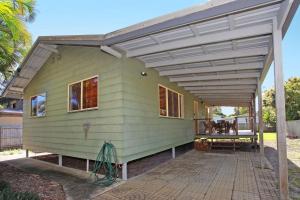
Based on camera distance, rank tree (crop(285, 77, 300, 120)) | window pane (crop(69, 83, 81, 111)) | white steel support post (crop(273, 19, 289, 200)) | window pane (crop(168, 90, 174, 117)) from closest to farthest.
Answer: white steel support post (crop(273, 19, 289, 200)), window pane (crop(69, 83, 81, 111)), window pane (crop(168, 90, 174, 117)), tree (crop(285, 77, 300, 120))

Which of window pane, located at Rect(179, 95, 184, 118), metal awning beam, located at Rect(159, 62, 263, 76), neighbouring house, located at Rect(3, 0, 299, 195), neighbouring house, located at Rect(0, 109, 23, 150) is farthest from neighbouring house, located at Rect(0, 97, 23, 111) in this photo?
metal awning beam, located at Rect(159, 62, 263, 76)

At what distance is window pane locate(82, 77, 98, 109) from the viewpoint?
620cm

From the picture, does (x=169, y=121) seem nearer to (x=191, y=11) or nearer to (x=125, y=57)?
(x=125, y=57)

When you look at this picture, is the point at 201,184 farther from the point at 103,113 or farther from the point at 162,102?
the point at 162,102

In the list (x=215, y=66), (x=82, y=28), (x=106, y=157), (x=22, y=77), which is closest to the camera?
(x=106, y=157)

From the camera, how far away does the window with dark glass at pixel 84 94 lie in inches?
245

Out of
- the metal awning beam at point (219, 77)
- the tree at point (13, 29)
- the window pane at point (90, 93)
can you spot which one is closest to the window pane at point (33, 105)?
the tree at point (13, 29)

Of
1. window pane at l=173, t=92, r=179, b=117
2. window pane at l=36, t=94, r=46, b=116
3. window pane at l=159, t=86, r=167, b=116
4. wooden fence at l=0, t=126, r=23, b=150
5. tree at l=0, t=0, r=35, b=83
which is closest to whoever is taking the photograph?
tree at l=0, t=0, r=35, b=83

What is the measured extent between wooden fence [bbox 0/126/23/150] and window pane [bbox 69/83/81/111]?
29.4 ft

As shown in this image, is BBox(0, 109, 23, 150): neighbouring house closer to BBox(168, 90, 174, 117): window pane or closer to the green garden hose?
the green garden hose

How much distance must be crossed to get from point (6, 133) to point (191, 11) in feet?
46.8

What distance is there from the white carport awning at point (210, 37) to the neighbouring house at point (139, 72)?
0.05 ft

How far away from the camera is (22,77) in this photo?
909 centimetres

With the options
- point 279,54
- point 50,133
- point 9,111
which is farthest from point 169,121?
point 9,111
